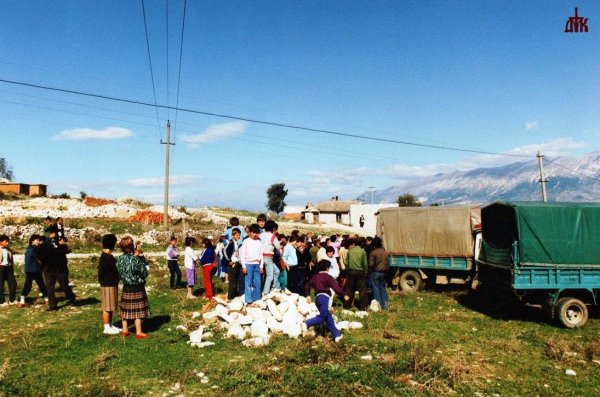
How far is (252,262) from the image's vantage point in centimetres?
1023

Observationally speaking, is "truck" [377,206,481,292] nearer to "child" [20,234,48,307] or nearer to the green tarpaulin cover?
the green tarpaulin cover

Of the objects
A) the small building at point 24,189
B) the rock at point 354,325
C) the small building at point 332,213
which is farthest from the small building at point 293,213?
the rock at point 354,325

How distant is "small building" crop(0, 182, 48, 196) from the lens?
52844 mm

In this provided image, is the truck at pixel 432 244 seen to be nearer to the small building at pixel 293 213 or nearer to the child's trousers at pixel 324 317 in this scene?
the child's trousers at pixel 324 317

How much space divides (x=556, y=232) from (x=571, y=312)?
1925 mm

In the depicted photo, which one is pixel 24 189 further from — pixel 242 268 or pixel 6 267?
pixel 242 268

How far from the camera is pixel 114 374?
6430 mm

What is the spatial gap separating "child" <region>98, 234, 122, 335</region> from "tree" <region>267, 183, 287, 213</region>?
96.6 m

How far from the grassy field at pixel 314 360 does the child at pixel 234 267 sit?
1.63m

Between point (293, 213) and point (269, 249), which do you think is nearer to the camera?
point (269, 249)

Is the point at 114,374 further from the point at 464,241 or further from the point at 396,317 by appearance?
the point at 464,241

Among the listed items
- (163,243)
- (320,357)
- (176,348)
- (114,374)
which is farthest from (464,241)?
(163,243)

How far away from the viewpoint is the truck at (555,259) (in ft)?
32.7

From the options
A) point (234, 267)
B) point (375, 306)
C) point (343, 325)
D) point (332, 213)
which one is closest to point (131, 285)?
point (234, 267)
